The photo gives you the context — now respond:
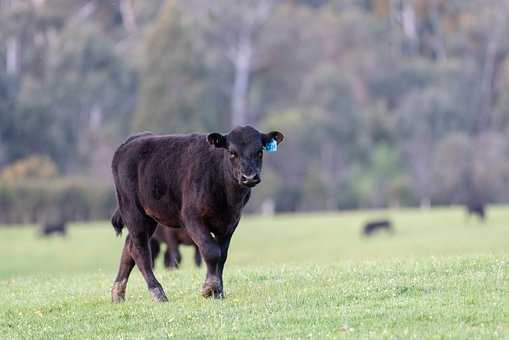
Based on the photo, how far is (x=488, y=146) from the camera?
3339 inches

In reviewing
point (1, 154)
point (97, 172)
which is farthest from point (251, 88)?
point (1, 154)

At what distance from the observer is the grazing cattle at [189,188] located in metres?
13.4

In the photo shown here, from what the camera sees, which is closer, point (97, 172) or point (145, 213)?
point (145, 213)

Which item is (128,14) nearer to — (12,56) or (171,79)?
(12,56)

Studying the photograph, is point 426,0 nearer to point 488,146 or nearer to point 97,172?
point 488,146

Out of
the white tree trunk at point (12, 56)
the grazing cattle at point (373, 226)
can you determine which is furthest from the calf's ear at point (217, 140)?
the white tree trunk at point (12, 56)

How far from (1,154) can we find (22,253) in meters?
29.0

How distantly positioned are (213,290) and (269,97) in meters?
79.2

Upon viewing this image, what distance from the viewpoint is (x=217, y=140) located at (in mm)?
13500

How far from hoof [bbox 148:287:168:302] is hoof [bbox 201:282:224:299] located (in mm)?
536

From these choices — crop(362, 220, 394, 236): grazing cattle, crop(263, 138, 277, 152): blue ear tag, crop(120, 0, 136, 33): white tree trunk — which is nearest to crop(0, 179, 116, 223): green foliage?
crop(362, 220, 394, 236): grazing cattle

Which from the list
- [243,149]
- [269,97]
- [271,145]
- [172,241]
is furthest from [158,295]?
[269,97]

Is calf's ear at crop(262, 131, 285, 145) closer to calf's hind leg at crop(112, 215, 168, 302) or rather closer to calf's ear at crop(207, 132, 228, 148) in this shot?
calf's ear at crop(207, 132, 228, 148)

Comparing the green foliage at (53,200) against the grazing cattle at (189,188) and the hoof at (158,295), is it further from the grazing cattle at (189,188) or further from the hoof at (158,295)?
the hoof at (158,295)
